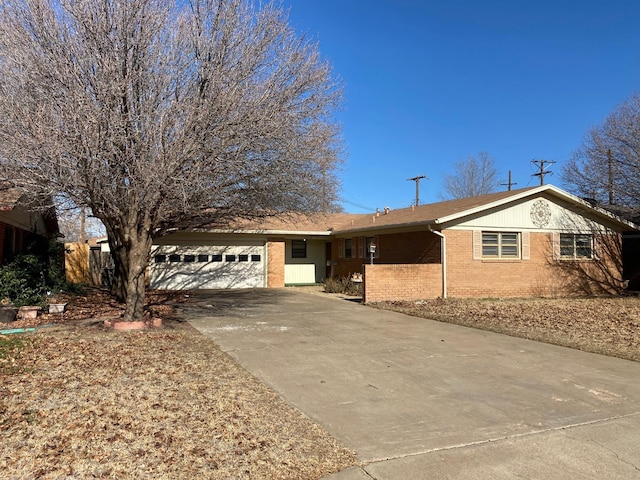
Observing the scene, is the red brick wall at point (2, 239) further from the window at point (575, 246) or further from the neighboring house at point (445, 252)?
the window at point (575, 246)

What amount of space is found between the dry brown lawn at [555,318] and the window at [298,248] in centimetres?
981

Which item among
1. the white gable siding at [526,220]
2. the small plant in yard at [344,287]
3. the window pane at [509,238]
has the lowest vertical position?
the small plant in yard at [344,287]

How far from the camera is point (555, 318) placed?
40.5ft

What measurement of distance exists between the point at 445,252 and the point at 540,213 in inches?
176

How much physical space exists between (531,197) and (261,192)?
11.3m

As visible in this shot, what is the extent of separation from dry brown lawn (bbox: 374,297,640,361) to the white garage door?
8865 millimetres

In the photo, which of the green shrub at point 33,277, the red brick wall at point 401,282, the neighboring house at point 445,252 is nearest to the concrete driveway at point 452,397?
the red brick wall at point 401,282

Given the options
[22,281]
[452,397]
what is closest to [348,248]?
[22,281]

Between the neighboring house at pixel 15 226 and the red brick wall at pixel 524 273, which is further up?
the neighboring house at pixel 15 226

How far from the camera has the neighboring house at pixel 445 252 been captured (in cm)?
1658

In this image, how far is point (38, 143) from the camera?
7828mm

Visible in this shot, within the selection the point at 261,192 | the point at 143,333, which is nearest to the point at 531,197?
the point at 261,192

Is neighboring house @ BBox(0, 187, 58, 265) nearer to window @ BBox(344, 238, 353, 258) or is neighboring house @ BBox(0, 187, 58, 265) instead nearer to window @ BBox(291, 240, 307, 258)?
window @ BBox(291, 240, 307, 258)

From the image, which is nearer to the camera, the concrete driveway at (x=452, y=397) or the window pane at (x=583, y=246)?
the concrete driveway at (x=452, y=397)
